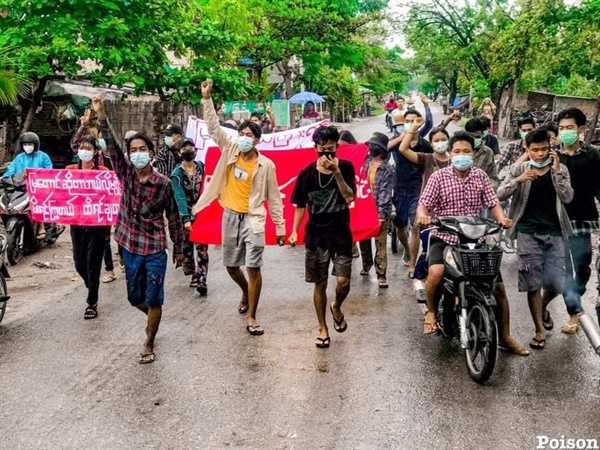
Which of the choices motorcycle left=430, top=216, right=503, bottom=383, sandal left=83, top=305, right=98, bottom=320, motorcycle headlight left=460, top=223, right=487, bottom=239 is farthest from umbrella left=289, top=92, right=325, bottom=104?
motorcycle headlight left=460, top=223, right=487, bottom=239

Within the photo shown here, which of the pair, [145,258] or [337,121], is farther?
[337,121]

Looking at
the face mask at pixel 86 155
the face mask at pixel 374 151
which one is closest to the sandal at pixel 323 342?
the face mask at pixel 374 151

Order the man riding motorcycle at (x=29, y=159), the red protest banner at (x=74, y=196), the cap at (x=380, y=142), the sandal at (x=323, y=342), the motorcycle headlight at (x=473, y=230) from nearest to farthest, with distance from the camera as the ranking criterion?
the motorcycle headlight at (x=473, y=230)
the sandal at (x=323, y=342)
the red protest banner at (x=74, y=196)
the cap at (x=380, y=142)
the man riding motorcycle at (x=29, y=159)

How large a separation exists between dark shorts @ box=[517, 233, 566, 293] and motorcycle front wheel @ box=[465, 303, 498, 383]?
0.85 m

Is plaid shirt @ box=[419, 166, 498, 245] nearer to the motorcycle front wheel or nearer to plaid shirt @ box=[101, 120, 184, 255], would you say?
the motorcycle front wheel

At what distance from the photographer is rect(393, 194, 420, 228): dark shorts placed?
809cm

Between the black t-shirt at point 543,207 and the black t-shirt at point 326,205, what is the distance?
152 cm

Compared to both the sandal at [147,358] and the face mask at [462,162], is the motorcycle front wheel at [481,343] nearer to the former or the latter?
the face mask at [462,162]

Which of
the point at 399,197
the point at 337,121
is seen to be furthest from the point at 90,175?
the point at 337,121

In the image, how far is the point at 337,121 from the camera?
5541 centimetres

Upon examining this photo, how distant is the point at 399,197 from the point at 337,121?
157ft

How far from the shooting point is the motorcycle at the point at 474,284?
4934 millimetres

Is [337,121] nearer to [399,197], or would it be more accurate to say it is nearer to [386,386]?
[399,197]

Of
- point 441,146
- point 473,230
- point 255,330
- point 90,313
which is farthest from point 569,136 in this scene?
point 90,313
